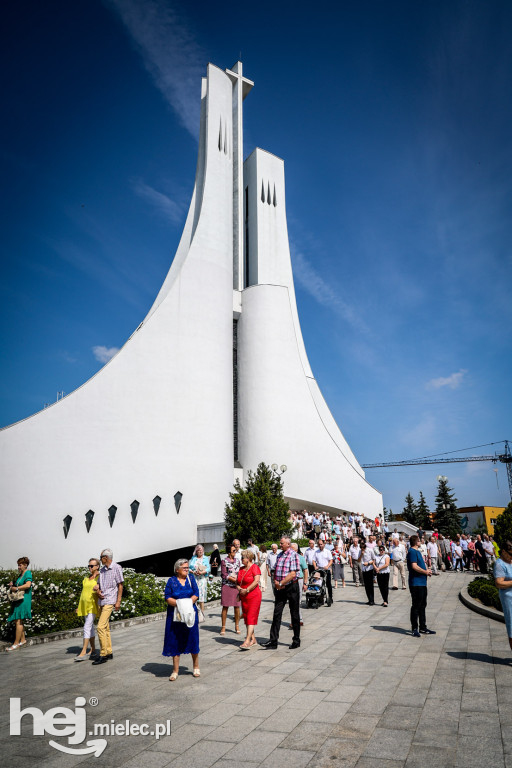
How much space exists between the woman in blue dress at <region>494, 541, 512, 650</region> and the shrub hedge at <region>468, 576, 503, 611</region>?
3.19 meters

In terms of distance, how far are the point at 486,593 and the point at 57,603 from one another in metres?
7.23

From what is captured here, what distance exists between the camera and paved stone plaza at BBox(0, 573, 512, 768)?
10.8ft

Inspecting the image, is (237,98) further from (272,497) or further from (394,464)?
(394,464)

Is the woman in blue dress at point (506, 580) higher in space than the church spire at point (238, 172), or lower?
A: lower

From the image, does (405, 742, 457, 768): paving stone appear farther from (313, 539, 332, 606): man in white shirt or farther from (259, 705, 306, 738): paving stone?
(313, 539, 332, 606): man in white shirt

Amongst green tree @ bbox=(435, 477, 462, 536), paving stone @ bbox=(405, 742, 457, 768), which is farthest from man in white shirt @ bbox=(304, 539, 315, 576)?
green tree @ bbox=(435, 477, 462, 536)

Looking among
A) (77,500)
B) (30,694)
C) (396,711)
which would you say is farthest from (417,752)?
(77,500)

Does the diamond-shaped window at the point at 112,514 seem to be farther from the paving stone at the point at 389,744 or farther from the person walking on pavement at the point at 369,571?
the paving stone at the point at 389,744

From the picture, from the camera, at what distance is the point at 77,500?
1853cm

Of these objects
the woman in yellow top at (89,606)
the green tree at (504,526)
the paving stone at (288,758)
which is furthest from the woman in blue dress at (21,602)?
the green tree at (504,526)

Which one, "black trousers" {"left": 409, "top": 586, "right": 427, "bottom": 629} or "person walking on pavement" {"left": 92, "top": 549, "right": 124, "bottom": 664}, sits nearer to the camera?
"person walking on pavement" {"left": 92, "top": 549, "right": 124, "bottom": 664}

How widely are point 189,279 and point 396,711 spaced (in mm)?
23265

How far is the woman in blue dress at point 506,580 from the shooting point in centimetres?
507

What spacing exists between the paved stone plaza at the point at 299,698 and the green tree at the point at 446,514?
1560 inches
